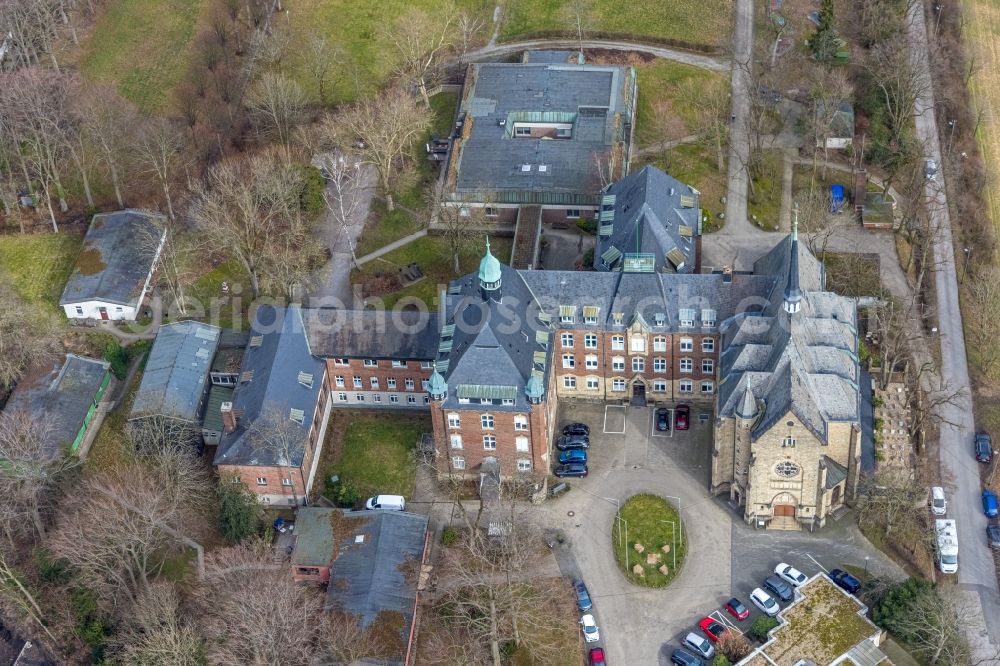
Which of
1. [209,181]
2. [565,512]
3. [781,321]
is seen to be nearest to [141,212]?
[209,181]

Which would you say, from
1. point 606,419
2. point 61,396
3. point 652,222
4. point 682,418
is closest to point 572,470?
point 606,419

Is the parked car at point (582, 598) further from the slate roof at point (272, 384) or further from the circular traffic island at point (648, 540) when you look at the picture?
the slate roof at point (272, 384)

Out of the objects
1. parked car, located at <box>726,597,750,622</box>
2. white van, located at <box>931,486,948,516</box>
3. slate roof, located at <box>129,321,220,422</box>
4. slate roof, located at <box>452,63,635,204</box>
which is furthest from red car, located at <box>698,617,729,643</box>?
slate roof, located at <box>452,63,635,204</box>

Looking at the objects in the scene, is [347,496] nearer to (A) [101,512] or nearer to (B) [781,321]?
(A) [101,512]

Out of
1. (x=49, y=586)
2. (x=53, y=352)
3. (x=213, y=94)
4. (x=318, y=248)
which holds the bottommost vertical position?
→ (x=49, y=586)

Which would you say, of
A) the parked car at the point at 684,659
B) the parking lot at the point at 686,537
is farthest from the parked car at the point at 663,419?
the parked car at the point at 684,659

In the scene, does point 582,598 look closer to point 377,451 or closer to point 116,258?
point 377,451

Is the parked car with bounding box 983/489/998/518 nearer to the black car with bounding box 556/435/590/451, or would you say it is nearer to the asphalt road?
the asphalt road
